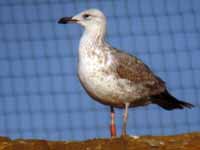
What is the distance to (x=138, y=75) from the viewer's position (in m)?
7.39

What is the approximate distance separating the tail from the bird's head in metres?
0.97

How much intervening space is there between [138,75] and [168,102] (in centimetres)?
69

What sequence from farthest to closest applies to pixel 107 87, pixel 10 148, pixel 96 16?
pixel 96 16 → pixel 107 87 → pixel 10 148

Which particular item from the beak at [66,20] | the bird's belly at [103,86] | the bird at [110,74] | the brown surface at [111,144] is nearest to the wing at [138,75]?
the bird at [110,74]

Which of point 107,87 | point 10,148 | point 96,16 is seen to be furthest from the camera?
point 96,16

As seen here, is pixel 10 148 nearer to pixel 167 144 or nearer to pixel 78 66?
pixel 167 144

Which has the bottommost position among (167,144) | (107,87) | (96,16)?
(167,144)

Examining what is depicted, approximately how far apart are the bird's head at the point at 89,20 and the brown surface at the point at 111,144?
210 centimetres

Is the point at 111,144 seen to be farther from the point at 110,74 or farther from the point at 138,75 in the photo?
the point at 138,75

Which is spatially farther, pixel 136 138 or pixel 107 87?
pixel 107 87

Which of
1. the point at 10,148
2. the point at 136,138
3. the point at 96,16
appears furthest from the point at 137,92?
the point at 10,148

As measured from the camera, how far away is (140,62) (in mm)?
7582

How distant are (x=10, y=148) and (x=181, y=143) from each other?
49.5 inches

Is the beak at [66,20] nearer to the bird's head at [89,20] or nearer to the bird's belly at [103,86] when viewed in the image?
the bird's head at [89,20]
